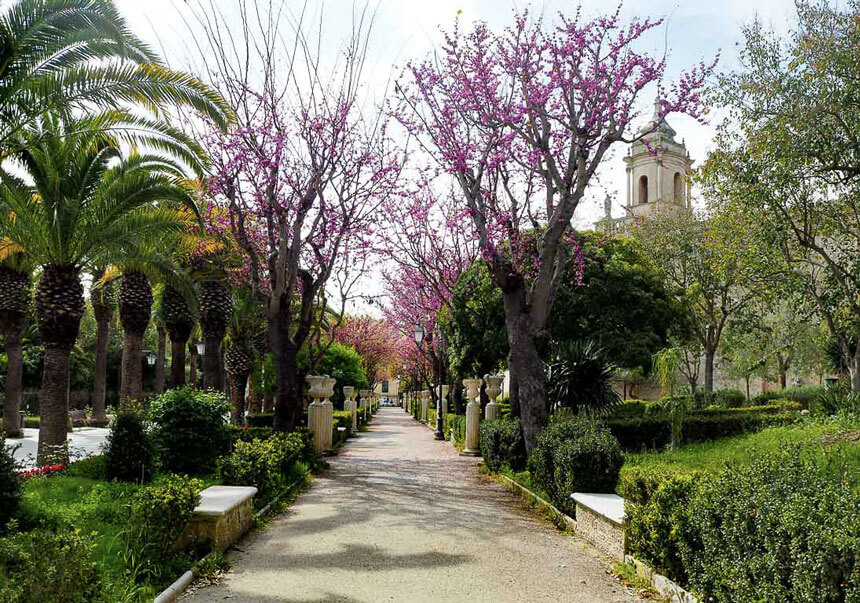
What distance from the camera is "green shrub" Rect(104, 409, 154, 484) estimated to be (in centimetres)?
995

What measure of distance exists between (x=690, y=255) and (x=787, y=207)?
14.1 metres

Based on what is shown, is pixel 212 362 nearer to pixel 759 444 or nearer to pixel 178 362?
pixel 178 362

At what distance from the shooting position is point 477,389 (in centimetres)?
1981

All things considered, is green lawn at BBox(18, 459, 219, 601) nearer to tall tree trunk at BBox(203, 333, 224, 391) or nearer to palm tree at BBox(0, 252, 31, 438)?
tall tree trunk at BBox(203, 333, 224, 391)

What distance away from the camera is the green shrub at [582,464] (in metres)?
8.86

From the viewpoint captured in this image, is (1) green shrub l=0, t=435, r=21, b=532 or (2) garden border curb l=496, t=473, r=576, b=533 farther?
(2) garden border curb l=496, t=473, r=576, b=533

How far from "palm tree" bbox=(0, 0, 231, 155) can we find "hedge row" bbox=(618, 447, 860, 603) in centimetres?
1019

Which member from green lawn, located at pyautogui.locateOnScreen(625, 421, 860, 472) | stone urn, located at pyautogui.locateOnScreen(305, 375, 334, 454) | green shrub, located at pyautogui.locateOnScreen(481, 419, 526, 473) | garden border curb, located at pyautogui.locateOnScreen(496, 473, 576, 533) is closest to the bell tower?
green lawn, located at pyautogui.locateOnScreen(625, 421, 860, 472)

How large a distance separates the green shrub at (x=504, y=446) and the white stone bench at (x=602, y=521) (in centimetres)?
483

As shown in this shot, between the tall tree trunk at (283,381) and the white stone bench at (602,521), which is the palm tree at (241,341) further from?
the white stone bench at (602,521)

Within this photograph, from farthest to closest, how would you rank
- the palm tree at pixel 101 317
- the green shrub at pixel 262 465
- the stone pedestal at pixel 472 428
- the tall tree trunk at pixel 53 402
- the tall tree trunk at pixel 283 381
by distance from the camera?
1. the palm tree at pixel 101 317
2. the stone pedestal at pixel 472 428
3. the tall tree trunk at pixel 283 381
4. the tall tree trunk at pixel 53 402
5. the green shrub at pixel 262 465

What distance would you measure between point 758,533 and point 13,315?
23.1 m

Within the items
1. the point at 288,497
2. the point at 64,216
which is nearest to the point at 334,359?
the point at 64,216

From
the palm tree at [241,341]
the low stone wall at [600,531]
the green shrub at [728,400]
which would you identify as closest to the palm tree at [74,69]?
the low stone wall at [600,531]
